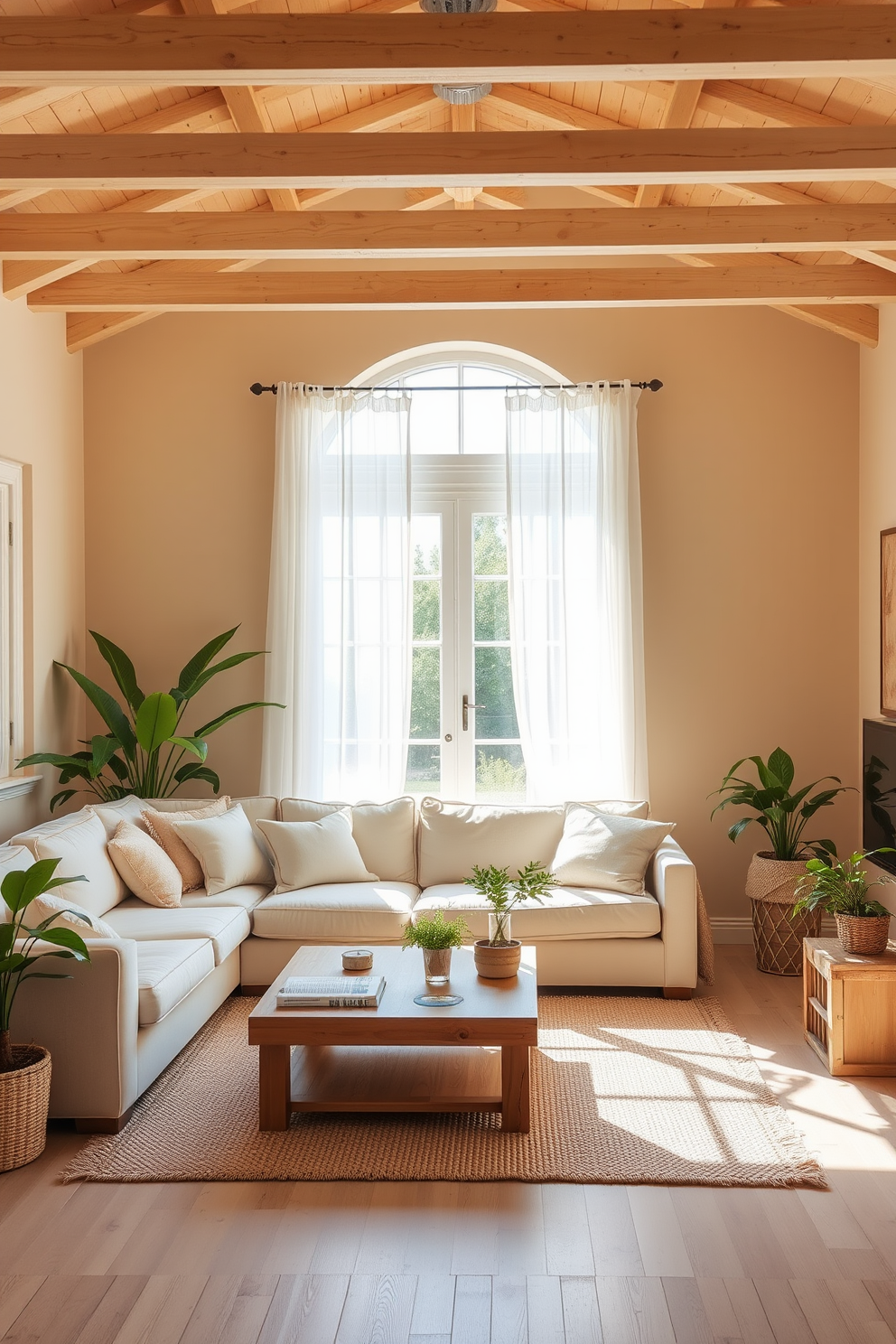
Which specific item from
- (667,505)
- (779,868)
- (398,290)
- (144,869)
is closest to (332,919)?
(144,869)

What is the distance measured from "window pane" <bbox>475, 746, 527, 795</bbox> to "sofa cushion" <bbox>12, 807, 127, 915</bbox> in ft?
6.31

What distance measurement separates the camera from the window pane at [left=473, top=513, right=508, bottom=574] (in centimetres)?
599

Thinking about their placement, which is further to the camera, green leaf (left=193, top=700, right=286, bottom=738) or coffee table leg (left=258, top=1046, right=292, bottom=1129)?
green leaf (left=193, top=700, right=286, bottom=738)

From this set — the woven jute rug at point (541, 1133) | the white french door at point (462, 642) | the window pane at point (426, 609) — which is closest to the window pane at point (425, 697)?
the white french door at point (462, 642)

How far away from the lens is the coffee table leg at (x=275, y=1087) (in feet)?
11.6

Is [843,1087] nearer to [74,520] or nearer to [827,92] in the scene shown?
[827,92]

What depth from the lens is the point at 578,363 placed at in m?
5.93

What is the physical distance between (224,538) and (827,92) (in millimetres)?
3474

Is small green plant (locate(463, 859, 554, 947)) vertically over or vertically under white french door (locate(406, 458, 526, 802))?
under

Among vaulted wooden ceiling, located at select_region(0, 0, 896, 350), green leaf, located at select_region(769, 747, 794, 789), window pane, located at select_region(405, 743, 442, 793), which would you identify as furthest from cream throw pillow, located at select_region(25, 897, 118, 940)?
green leaf, located at select_region(769, 747, 794, 789)

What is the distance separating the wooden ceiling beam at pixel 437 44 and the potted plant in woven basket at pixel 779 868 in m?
3.16

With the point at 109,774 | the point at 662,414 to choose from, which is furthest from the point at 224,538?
the point at 662,414

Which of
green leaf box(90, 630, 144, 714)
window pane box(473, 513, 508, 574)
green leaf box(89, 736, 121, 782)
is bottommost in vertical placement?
green leaf box(89, 736, 121, 782)

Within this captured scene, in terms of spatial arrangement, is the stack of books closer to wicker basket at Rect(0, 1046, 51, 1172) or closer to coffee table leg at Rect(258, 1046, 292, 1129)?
coffee table leg at Rect(258, 1046, 292, 1129)
